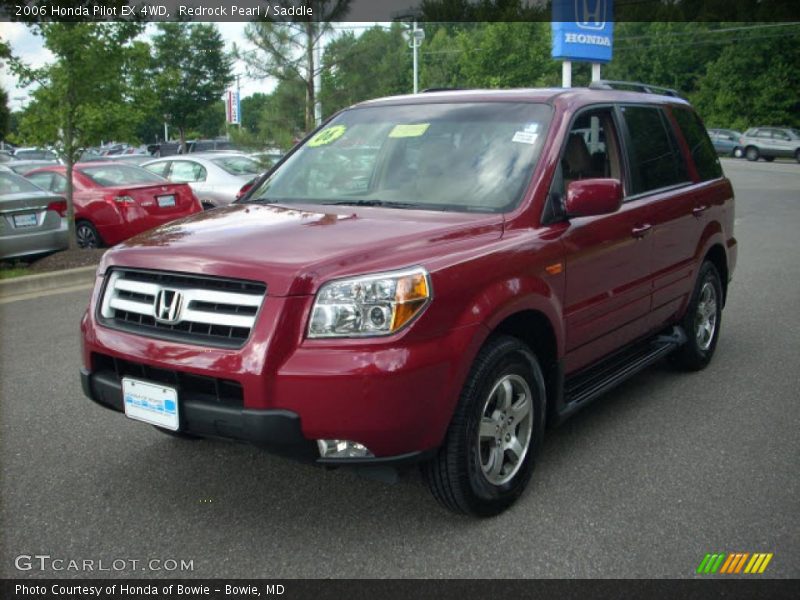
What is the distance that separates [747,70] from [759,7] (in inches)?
175

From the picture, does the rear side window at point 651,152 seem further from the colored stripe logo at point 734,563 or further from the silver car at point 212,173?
the silver car at point 212,173

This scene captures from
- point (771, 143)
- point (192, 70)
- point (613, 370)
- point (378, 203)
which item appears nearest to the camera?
point (378, 203)

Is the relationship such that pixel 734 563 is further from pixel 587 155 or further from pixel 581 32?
pixel 581 32

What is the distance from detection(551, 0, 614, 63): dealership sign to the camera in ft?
82.6

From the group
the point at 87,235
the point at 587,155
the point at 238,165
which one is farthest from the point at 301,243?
the point at 238,165

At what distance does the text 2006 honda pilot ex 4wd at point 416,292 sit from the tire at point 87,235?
7.74 meters

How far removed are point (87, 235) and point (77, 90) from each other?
206 cm

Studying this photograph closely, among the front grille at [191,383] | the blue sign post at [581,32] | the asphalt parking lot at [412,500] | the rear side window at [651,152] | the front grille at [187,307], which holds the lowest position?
the asphalt parking lot at [412,500]

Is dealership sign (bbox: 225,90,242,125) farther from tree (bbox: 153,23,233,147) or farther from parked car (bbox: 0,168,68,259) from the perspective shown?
parked car (bbox: 0,168,68,259)

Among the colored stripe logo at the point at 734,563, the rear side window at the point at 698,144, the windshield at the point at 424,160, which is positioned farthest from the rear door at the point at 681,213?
the colored stripe logo at the point at 734,563

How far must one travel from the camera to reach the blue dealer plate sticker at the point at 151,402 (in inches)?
133

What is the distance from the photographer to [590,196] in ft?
13.1

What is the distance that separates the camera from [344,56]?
609 inches
